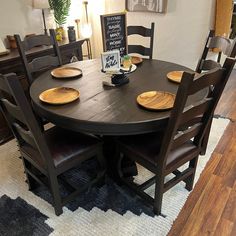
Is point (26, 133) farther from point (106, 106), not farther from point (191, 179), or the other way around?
point (191, 179)

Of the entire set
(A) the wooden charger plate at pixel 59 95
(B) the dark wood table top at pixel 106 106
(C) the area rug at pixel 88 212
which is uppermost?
(A) the wooden charger plate at pixel 59 95

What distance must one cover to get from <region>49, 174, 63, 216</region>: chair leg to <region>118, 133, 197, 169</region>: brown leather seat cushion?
48cm

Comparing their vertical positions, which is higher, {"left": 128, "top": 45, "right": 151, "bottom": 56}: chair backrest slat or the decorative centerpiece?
the decorative centerpiece

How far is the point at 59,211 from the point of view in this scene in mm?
1691

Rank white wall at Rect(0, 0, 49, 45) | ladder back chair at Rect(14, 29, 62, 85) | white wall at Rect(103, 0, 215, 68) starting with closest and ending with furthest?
ladder back chair at Rect(14, 29, 62, 85) < white wall at Rect(0, 0, 49, 45) < white wall at Rect(103, 0, 215, 68)

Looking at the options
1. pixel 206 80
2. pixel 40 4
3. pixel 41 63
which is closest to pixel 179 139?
pixel 206 80

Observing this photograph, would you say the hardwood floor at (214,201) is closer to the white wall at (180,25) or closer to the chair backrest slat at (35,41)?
the white wall at (180,25)

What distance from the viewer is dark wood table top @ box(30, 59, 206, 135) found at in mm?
1367

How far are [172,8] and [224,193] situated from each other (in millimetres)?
2387

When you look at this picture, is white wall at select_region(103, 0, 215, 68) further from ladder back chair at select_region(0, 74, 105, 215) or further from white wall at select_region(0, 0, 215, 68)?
ladder back chair at select_region(0, 74, 105, 215)

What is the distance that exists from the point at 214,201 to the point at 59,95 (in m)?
1.33

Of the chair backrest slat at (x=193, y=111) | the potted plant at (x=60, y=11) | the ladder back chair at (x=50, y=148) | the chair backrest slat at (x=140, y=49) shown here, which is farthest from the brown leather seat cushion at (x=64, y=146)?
the potted plant at (x=60, y=11)

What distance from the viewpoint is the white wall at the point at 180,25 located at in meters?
3.08

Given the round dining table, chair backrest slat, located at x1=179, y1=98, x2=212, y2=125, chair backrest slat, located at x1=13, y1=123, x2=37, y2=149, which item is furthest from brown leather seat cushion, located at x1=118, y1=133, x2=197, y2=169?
chair backrest slat, located at x1=13, y1=123, x2=37, y2=149
